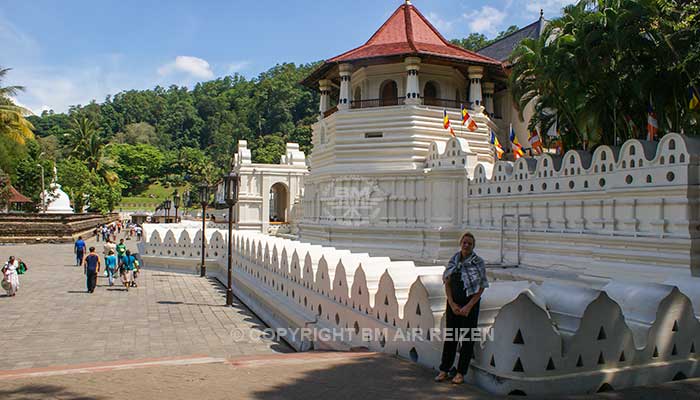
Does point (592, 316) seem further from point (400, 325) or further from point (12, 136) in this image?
point (12, 136)

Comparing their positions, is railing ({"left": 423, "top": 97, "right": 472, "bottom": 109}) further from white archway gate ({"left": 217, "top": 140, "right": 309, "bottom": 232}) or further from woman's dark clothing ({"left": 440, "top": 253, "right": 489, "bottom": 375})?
woman's dark clothing ({"left": 440, "top": 253, "right": 489, "bottom": 375})

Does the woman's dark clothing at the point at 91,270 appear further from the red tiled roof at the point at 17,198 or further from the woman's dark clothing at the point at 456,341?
the red tiled roof at the point at 17,198

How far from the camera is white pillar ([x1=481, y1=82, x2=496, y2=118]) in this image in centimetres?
Answer: 2616

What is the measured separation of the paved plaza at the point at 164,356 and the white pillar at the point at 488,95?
15.5 meters

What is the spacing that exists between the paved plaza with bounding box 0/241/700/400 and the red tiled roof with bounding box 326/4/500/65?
12.1 metres

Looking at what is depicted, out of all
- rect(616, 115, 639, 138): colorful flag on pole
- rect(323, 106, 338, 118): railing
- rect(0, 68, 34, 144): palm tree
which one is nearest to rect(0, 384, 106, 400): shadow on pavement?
rect(616, 115, 639, 138): colorful flag on pole

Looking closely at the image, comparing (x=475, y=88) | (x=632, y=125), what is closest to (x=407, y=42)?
(x=475, y=88)

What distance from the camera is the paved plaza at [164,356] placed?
194 inches

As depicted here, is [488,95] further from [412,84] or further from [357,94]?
[357,94]

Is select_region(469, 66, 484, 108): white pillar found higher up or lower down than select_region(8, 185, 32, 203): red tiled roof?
higher up

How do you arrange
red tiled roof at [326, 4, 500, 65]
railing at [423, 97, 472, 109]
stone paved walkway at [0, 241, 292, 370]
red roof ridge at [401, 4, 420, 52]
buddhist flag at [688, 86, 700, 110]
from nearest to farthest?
stone paved walkway at [0, 241, 292, 370]
buddhist flag at [688, 86, 700, 110]
red tiled roof at [326, 4, 500, 65]
red roof ridge at [401, 4, 420, 52]
railing at [423, 97, 472, 109]

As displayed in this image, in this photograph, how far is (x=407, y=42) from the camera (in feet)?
78.8

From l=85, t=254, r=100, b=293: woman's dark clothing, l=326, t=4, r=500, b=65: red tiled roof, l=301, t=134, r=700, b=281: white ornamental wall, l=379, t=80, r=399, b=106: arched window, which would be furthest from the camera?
l=379, t=80, r=399, b=106: arched window

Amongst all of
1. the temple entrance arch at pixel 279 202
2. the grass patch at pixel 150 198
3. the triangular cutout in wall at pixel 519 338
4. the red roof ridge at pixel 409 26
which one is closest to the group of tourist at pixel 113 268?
the red roof ridge at pixel 409 26
